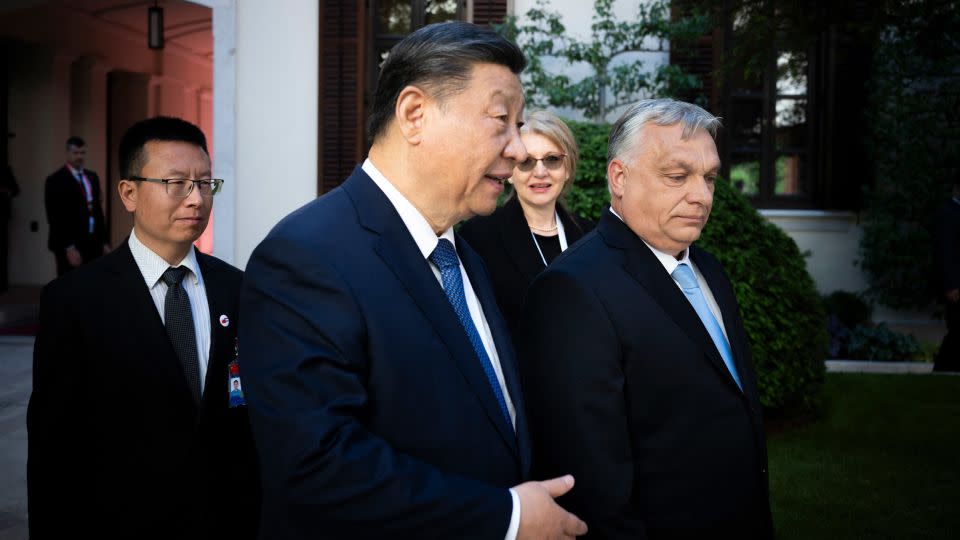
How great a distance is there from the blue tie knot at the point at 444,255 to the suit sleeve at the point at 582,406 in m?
0.36

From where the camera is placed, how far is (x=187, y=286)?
2852 mm

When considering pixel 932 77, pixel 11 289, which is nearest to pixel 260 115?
pixel 11 289

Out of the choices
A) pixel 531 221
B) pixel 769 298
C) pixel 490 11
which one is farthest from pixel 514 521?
pixel 490 11

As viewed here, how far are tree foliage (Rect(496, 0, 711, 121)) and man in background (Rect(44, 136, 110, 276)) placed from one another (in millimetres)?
5111

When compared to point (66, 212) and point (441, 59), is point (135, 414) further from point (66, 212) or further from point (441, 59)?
point (66, 212)

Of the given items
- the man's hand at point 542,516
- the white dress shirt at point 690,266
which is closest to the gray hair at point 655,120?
the white dress shirt at point 690,266

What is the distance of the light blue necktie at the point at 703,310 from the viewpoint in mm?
2461

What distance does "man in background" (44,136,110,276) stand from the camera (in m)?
10.6

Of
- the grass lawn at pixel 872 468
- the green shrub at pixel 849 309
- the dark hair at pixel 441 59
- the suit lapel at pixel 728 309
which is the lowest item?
the grass lawn at pixel 872 468

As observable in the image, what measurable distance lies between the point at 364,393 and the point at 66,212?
10.2 metres

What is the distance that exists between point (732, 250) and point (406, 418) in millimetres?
4536

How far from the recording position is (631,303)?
2.31 m

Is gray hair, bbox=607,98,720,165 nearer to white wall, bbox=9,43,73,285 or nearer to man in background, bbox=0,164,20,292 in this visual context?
man in background, bbox=0,164,20,292

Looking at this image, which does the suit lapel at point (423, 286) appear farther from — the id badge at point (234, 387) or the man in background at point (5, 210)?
the man in background at point (5, 210)
